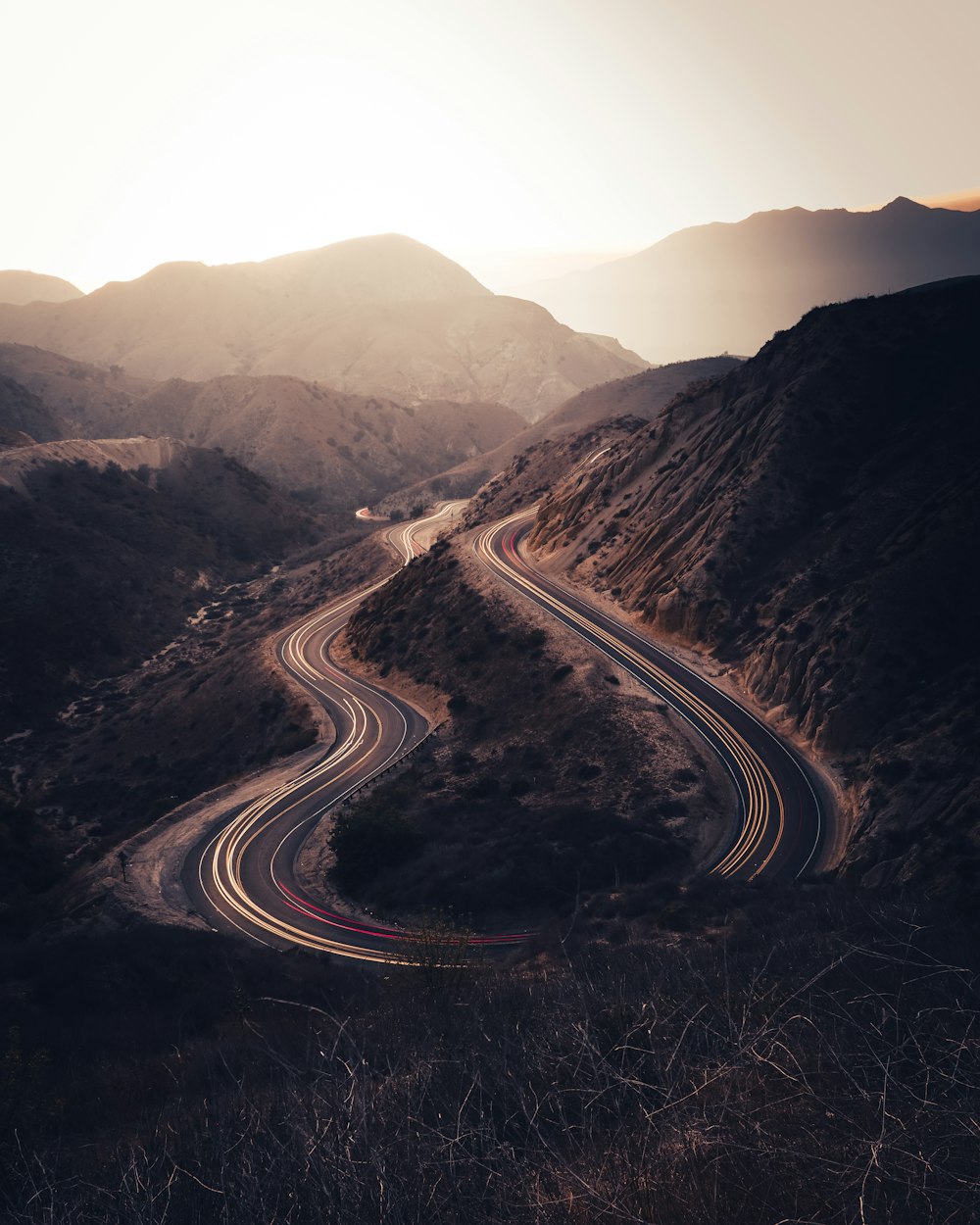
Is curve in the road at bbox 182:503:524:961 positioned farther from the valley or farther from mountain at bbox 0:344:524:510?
mountain at bbox 0:344:524:510

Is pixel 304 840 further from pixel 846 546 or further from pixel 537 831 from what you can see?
pixel 846 546

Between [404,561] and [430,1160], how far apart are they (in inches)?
3249

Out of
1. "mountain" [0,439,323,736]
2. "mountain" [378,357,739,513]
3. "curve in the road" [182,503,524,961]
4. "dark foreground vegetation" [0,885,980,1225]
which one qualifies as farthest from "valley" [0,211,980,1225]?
"mountain" [378,357,739,513]

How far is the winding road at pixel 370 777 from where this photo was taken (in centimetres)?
3888

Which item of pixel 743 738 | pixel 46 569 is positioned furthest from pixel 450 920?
pixel 46 569

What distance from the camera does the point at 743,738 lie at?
164 feet

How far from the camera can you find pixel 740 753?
48.8 meters

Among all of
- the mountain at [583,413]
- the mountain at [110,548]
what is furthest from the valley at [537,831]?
the mountain at [583,413]

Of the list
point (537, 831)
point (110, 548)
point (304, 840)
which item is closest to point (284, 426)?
point (110, 548)

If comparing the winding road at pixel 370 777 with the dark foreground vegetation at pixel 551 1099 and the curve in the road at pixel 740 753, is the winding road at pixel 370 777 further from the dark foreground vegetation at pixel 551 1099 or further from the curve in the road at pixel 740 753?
the dark foreground vegetation at pixel 551 1099

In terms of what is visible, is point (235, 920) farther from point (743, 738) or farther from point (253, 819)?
point (743, 738)

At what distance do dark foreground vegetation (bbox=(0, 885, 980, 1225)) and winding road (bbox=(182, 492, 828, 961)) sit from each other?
8695mm

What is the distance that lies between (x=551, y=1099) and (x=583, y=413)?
143472mm

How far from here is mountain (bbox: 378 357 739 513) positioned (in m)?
139
